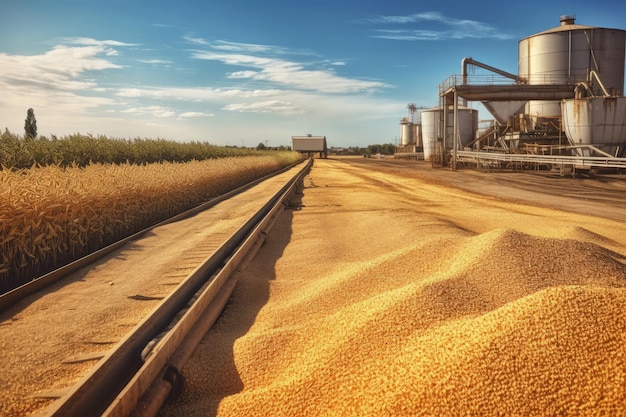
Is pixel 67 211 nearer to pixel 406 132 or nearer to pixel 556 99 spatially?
pixel 556 99

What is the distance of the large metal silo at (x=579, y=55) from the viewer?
32.7m

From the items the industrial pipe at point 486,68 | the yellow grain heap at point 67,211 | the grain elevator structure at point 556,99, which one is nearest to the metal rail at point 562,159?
the grain elevator structure at point 556,99

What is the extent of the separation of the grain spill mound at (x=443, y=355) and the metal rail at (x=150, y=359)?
44cm

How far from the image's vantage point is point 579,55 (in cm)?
3288

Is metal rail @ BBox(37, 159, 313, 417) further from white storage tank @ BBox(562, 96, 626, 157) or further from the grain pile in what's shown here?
white storage tank @ BBox(562, 96, 626, 157)

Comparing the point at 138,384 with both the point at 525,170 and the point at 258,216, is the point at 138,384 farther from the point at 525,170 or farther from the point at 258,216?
the point at 525,170

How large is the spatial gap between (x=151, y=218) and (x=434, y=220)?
6662 mm

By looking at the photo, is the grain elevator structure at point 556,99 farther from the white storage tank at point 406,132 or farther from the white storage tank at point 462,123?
the white storage tank at point 406,132

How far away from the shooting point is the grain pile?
244cm

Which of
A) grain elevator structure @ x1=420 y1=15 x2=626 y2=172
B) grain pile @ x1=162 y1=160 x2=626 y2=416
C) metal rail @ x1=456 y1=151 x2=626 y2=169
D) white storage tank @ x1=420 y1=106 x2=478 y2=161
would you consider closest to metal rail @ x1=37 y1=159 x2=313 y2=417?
grain pile @ x1=162 y1=160 x2=626 y2=416

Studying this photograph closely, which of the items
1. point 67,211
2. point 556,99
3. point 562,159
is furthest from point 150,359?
point 556,99

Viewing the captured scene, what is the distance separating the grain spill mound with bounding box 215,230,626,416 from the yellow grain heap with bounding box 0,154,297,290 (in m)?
3.88

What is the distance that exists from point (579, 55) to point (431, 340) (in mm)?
37171

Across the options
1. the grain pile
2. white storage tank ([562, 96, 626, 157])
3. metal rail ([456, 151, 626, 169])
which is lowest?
the grain pile
